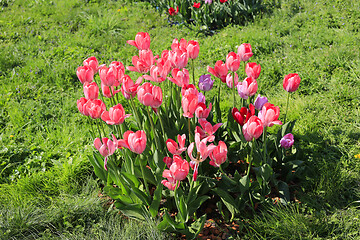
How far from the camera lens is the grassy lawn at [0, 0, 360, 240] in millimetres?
2383

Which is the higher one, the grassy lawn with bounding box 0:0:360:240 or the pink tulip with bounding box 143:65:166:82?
the pink tulip with bounding box 143:65:166:82

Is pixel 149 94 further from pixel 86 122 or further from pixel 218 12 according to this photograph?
pixel 218 12

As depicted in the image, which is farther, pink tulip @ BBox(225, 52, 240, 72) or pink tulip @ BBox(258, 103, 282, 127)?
pink tulip @ BBox(225, 52, 240, 72)

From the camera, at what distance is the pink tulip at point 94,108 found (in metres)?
2.03

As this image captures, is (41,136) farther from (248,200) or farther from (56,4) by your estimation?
(56,4)

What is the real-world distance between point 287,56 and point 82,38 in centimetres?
348

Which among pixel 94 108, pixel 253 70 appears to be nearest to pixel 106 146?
pixel 94 108

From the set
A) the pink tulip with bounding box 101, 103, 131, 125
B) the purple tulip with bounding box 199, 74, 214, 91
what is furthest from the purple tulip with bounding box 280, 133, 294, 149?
the pink tulip with bounding box 101, 103, 131, 125

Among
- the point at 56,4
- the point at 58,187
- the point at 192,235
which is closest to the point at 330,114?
the point at 192,235

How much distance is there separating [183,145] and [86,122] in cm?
214

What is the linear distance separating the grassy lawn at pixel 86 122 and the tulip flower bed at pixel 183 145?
0.56 feet

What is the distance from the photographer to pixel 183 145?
76.4 inches

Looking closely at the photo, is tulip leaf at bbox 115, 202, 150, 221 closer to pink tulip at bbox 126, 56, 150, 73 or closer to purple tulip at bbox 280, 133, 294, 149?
pink tulip at bbox 126, 56, 150, 73

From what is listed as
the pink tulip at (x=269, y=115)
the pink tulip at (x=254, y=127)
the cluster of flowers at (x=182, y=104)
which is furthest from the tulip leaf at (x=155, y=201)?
the pink tulip at (x=269, y=115)
